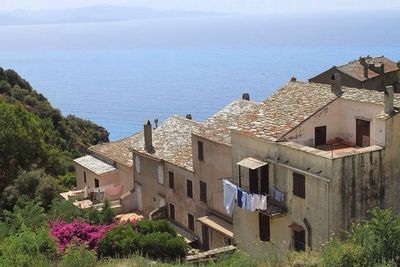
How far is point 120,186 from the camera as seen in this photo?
3516cm

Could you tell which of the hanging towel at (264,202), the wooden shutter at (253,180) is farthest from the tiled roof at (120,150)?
the hanging towel at (264,202)

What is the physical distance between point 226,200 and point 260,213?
6.51ft

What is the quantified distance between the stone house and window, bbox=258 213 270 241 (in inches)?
1245

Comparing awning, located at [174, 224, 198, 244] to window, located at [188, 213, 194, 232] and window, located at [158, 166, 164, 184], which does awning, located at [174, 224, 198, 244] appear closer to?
window, located at [188, 213, 194, 232]

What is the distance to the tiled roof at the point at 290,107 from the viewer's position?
67.0 feet

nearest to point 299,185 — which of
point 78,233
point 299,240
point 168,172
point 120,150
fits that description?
point 299,240

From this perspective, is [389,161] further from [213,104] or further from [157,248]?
[213,104]

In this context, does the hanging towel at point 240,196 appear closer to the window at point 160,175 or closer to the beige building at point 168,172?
the beige building at point 168,172

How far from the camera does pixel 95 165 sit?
121 ft

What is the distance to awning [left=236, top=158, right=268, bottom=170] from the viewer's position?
2019 centimetres

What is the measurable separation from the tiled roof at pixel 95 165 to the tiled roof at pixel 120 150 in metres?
0.55

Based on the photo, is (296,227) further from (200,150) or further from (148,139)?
(148,139)

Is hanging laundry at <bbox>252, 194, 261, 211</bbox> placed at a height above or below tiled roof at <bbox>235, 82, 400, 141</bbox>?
below

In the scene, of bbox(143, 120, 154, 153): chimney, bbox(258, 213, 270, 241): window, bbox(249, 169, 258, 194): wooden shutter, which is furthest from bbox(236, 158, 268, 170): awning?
bbox(143, 120, 154, 153): chimney
